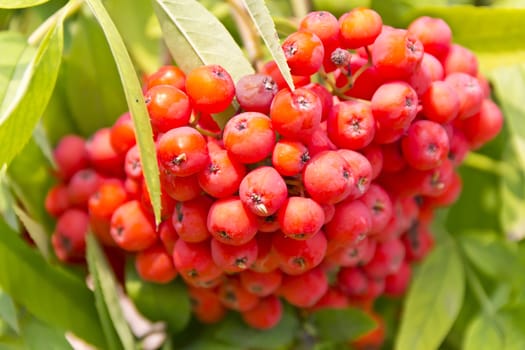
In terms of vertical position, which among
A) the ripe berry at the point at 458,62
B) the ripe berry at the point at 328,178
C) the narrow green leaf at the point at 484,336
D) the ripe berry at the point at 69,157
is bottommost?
the narrow green leaf at the point at 484,336

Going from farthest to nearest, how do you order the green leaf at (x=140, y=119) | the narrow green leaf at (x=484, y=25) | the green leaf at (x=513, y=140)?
the green leaf at (x=513, y=140), the narrow green leaf at (x=484, y=25), the green leaf at (x=140, y=119)

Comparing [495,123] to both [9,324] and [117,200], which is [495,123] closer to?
[117,200]

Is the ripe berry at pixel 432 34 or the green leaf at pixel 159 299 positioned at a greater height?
the ripe berry at pixel 432 34

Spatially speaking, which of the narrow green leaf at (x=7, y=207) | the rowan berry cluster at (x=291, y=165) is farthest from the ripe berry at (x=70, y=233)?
the narrow green leaf at (x=7, y=207)

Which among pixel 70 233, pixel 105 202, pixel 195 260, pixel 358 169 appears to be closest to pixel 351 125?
pixel 358 169

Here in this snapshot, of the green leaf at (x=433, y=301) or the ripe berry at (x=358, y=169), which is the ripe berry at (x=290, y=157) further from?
the green leaf at (x=433, y=301)

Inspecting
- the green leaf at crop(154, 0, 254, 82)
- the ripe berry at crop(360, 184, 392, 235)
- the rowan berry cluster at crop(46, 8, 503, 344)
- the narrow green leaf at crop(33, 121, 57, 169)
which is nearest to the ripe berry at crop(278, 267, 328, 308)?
the rowan berry cluster at crop(46, 8, 503, 344)

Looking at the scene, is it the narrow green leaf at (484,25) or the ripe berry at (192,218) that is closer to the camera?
the ripe berry at (192,218)
